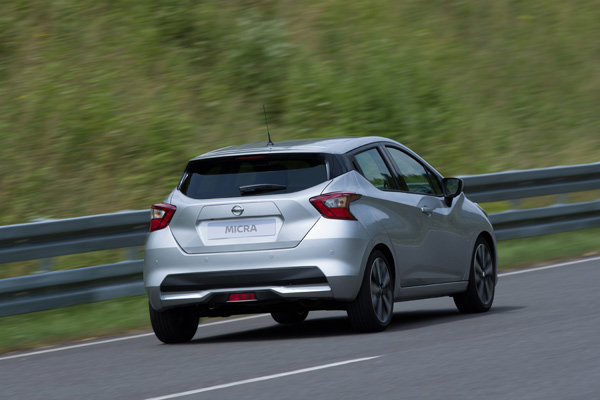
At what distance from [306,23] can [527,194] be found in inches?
320

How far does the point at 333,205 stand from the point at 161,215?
140cm

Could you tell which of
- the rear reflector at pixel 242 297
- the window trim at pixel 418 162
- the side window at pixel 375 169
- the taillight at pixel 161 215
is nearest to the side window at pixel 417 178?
the window trim at pixel 418 162

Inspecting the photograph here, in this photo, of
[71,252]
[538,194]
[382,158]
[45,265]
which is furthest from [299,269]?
[538,194]

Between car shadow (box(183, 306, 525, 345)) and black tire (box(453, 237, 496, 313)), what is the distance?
98 mm

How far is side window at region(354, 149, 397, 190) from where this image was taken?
9000mm

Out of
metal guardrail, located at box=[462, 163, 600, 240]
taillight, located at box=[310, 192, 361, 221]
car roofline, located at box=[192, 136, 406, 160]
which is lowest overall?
metal guardrail, located at box=[462, 163, 600, 240]

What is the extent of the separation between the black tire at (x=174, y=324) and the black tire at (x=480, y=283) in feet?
8.04

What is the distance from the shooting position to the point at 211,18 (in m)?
21.2

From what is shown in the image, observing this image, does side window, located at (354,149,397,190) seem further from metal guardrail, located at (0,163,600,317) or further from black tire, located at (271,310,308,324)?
metal guardrail, located at (0,163,600,317)

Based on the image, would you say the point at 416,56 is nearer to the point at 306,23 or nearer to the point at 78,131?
the point at 306,23

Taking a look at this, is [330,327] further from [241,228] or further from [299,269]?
[241,228]

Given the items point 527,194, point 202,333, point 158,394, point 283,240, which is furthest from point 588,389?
point 527,194

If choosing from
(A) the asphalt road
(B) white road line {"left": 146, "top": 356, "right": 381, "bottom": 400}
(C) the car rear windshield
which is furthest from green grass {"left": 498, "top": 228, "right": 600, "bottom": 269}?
(B) white road line {"left": 146, "top": 356, "right": 381, "bottom": 400}

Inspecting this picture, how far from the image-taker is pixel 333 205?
837cm
